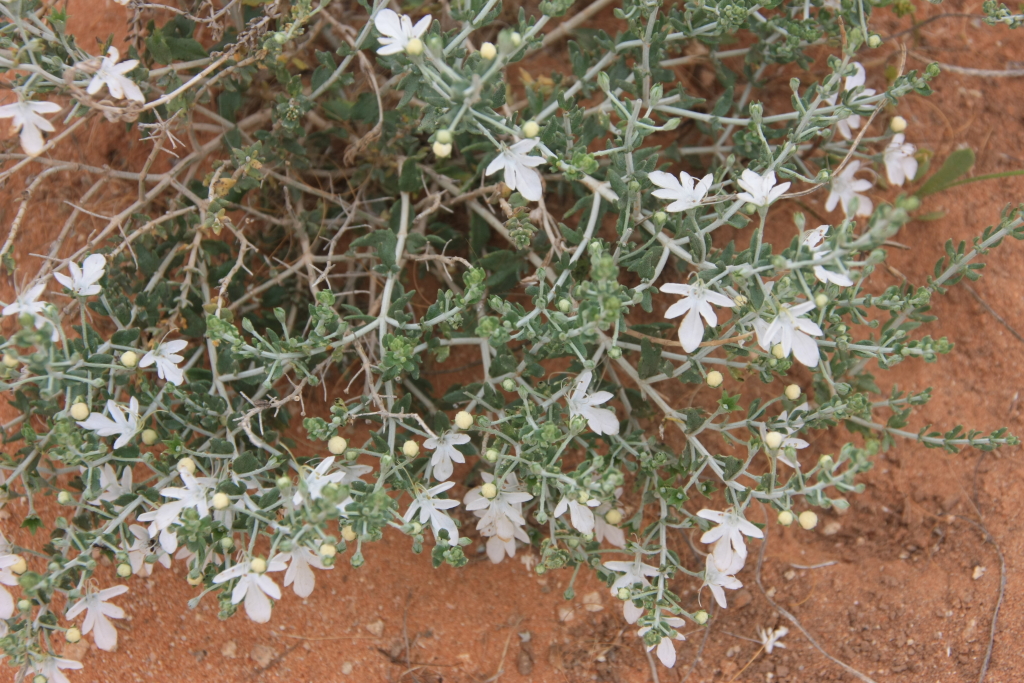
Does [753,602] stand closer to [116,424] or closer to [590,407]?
[590,407]

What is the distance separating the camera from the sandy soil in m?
2.96

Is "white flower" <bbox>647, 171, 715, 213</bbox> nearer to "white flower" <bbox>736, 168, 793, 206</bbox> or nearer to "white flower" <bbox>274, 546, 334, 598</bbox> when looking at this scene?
"white flower" <bbox>736, 168, 793, 206</bbox>

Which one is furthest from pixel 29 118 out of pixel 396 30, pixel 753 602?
pixel 753 602

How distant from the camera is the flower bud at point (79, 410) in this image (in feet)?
7.55

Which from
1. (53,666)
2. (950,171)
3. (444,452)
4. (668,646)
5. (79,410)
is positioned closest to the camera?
(79,410)

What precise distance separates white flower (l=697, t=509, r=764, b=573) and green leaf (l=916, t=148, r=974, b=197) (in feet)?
6.61

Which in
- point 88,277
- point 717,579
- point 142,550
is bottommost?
point 717,579

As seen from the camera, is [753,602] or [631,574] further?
[753,602]

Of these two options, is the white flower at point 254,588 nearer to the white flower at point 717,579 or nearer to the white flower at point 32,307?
the white flower at point 32,307

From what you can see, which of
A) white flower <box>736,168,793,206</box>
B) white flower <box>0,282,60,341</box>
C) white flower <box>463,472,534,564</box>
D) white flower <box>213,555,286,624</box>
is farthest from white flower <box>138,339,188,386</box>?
white flower <box>736,168,793,206</box>

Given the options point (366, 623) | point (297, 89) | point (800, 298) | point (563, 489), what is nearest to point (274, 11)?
point (297, 89)

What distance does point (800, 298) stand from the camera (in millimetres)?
2662

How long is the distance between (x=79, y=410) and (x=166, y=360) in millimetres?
Result: 278

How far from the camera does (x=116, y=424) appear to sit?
2363mm
